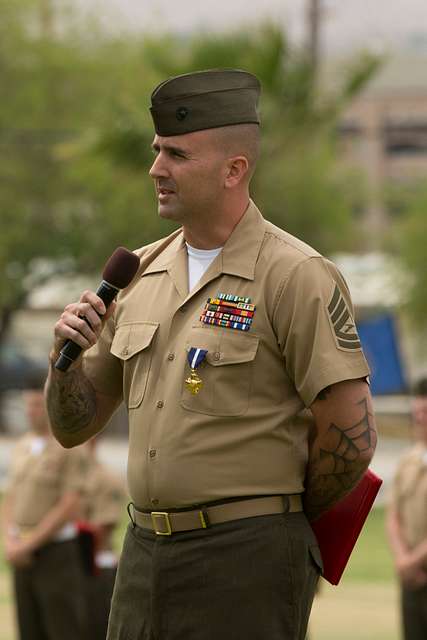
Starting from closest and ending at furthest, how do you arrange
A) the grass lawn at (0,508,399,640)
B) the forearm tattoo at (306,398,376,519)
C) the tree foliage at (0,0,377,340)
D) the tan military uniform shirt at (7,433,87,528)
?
the forearm tattoo at (306,398,376,519), the tan military uniform shirt at (7,433,87,528), the grass lawn at (0,508,399,640), the tree foliage at (0,0,377,340)

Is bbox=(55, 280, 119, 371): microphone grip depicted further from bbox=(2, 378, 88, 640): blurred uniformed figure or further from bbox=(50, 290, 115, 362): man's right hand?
bbox=(2, 378, 88, 640): blurred uniformed figure

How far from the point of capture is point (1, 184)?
29219 mm

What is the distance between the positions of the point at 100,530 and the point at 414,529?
71.9 inches

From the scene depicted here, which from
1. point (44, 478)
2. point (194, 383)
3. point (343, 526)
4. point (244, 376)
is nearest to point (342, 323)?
point (244, 376)

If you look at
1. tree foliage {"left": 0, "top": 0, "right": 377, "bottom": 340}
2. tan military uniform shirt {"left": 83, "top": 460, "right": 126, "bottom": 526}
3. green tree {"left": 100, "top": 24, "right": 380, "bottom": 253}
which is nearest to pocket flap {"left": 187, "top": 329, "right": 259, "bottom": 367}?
tan military uniform shirt {"left": 83, "top": 460, "right": 126, "bottom": 526}

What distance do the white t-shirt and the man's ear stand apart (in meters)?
0.17

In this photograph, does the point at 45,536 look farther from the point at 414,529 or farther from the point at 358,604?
the point at 358,604

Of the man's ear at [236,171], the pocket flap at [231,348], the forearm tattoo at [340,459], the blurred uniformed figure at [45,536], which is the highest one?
the man's ear at [236,171]

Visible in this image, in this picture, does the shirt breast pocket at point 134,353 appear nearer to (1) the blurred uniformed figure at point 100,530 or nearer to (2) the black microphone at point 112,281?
(2) the black microphone at point 112,281

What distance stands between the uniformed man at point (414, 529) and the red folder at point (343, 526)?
4.23 m

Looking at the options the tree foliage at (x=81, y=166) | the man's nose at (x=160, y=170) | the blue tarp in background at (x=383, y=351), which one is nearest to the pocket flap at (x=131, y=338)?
the man's nose at (x=160, y=170)

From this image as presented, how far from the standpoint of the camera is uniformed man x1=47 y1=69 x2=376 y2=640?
357cm

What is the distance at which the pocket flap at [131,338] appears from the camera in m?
3.74

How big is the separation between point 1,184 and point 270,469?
26.1m
